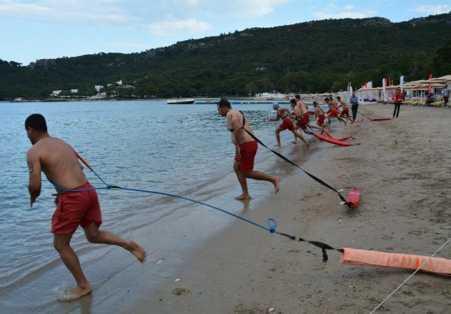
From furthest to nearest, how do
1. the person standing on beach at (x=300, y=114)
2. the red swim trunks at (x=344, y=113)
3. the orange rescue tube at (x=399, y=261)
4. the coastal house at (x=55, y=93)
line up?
the coastal house at (x=55, y=93) < the red swim trunks at (x=344, y=113) < the person standing on beach at (x=300, y=114) < the orange rescue tube at (x=399, y=261)

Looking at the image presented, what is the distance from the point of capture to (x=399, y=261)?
14.5 feet

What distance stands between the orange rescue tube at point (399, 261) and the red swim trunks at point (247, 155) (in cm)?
398

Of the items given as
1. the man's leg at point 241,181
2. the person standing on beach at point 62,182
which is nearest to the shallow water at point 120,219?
the man's leg at point 241,181

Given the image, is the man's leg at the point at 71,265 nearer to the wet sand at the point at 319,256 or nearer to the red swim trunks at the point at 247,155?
the wet sand at the point at 319,256

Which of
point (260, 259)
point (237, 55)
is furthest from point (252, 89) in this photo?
point (260, 259)

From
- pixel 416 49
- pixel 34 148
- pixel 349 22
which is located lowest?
pixel 34 148

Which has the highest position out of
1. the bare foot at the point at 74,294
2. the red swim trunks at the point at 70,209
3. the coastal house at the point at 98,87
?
the coastal house at the point at 98,87

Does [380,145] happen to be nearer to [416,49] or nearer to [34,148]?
[34,148]

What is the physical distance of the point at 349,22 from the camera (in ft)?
487

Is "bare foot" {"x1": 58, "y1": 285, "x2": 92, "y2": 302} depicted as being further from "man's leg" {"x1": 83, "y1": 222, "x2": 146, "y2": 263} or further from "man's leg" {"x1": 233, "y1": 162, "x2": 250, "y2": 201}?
"man's leg" {"x1": 233, "y1": 162, "x2": 250, "y2": 201}

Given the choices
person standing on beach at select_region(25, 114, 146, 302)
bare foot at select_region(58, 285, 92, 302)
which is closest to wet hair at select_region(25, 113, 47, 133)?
person standing on beach at select_region(25, 114, 146, 302)

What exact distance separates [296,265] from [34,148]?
2816 millimetres

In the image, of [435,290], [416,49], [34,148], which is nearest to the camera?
[435,290]

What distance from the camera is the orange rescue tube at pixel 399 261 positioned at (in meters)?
4.23
